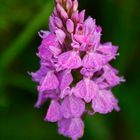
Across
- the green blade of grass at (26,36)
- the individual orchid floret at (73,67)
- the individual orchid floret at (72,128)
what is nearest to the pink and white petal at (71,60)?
the individual orchid floret at (73,67)

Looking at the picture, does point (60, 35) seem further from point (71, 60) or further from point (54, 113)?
point (54, 113)

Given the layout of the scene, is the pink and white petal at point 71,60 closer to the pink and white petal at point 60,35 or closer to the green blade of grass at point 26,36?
the pink and white petal at point 60,35

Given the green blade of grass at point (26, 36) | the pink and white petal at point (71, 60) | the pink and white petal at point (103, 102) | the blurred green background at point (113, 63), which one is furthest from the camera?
the blurred green background at point (113, 63)

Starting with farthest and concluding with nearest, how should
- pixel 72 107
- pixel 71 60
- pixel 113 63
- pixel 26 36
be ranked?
pixel 113 63 → pixel 26 36 → pixel 72 107 → pixel 71 60

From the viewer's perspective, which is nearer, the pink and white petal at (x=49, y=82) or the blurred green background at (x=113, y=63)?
the pink and white petal at (x=49, y=82)

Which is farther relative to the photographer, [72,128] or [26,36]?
[26,36]

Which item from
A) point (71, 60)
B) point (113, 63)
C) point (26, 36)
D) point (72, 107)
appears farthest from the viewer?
point (113, 63)

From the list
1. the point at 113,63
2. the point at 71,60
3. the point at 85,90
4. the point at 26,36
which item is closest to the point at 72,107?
the point at 85,90
